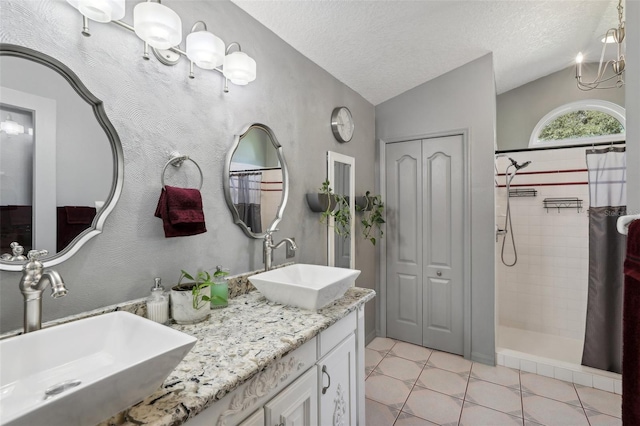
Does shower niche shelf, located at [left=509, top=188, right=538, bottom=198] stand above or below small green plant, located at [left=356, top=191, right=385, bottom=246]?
above

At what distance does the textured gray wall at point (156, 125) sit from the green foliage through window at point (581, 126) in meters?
3.25

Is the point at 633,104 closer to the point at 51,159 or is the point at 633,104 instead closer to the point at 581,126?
the point at 51,159

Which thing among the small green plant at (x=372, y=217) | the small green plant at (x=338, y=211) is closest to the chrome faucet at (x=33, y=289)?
the small green plant at (x=338, y=211)

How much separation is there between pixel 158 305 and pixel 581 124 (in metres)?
4.54

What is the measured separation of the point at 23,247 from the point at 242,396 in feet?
2.58

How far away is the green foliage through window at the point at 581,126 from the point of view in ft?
11.2

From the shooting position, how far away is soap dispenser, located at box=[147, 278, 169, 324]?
3.80 feet

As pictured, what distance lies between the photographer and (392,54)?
2.41 meters

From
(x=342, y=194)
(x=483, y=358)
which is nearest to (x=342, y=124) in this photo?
(x=342, y=194)

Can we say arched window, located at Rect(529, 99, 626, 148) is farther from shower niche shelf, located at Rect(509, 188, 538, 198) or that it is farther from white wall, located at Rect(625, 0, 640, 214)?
white wall, located at Rect(625, 0, 640, 214)

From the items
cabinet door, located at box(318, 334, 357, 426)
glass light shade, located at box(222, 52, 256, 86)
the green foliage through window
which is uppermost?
the green foliage through window

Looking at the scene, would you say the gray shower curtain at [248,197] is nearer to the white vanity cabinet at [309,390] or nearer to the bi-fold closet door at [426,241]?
the white vanity cabinet at [309,390]

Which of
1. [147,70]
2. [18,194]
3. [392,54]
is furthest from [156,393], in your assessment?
[392,54]

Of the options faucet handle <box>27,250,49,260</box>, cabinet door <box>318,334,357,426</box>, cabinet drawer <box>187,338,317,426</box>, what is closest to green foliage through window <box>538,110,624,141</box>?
cabinet door <box>318,334,357,426</box>
